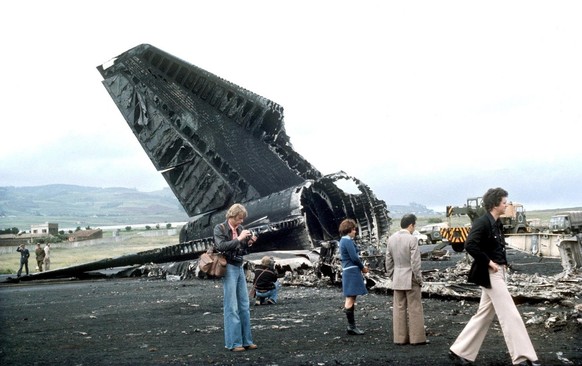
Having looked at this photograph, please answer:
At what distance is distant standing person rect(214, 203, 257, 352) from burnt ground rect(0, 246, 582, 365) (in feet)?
0.64

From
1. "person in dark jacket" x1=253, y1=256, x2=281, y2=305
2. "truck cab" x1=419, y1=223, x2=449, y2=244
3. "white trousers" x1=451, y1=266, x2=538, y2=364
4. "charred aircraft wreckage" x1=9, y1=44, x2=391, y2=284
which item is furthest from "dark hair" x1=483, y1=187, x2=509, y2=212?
"truck cab" x1=419, y1=223, x2=449, y2=244

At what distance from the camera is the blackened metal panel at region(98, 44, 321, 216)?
2484cm

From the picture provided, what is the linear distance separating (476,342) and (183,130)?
21.4m

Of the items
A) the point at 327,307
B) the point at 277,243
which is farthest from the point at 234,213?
the point at 277,243

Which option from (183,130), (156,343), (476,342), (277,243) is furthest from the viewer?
(183,130)

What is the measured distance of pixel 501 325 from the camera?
18.4 ft

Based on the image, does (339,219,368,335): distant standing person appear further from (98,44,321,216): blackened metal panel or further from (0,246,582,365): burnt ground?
(98,44,321,216): blackened metal panel

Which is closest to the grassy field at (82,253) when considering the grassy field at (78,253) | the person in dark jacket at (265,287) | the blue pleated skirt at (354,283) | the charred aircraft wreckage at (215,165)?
the grassy field at (78,253)

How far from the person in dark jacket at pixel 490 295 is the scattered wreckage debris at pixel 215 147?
53.5ft

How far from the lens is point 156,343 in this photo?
7816 millimetres

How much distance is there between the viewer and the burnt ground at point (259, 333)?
21.1ft

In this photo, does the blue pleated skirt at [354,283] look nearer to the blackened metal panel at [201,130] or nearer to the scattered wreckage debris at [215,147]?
the scattered wreckage debris at [215,147]

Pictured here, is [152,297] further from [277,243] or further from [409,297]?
[409,297]

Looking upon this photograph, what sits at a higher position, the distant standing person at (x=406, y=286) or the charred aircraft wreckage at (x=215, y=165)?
the charred aircraft wreckage at (x=215, y=165)
